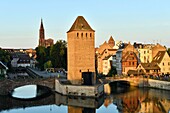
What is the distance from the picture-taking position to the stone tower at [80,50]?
136 feet

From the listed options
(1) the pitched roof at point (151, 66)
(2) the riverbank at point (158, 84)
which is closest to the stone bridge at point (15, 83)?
(2) the riverbank at point (158, 84)

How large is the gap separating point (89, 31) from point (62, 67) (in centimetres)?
2341

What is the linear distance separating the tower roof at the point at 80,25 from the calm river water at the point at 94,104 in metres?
8.90

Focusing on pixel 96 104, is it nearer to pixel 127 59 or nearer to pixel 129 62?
pixel 127 59

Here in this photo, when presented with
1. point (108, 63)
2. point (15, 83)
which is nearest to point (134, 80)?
point (108, 63)

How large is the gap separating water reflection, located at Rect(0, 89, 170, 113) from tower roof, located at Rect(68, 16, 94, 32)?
8.90 m

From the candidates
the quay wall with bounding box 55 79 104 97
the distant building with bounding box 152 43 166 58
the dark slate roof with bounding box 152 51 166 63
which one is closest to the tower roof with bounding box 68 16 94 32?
the quay wall with bounding box 55 79 104 97

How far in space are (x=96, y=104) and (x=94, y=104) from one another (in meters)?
0.22

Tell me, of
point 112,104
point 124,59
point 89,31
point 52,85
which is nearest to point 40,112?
point 112,104

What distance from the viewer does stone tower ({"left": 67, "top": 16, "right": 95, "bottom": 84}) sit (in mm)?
41594

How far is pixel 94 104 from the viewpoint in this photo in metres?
33.8

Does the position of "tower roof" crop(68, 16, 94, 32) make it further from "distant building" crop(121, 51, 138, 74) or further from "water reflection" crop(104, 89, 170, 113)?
"distant building" crop(121, 51, 138, 74)

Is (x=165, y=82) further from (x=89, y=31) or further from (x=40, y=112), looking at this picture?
(x=40, y=112)

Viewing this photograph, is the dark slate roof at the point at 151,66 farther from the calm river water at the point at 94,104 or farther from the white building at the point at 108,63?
the calm river water at the point at 94,104
